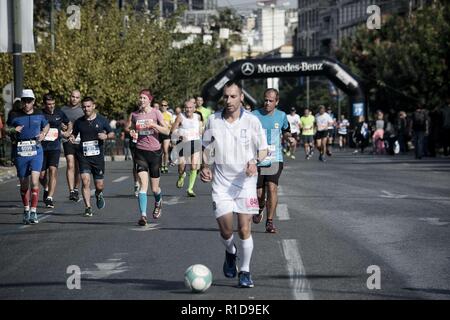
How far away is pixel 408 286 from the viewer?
10000mm

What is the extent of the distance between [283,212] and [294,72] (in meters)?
32.6

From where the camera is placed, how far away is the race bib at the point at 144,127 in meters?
16.1

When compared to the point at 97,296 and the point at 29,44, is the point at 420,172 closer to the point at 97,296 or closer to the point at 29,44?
the point at 29,44

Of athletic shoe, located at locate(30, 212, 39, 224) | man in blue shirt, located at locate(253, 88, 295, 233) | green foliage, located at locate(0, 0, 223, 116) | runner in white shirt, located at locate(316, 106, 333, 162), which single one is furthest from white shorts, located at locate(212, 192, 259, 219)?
green foliage, located at locate(0, 0, 223, 116)

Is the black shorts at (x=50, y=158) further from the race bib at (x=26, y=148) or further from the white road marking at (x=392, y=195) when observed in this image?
the white road marking at (x=392, y=195)

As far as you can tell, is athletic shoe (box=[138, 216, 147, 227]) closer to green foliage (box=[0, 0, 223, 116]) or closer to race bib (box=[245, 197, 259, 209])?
race bib (box=[245, 197, 259, 209])

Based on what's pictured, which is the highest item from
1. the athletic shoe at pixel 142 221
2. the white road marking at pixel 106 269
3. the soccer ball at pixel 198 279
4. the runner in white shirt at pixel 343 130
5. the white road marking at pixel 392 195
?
the soccer ball at pixel 198 279

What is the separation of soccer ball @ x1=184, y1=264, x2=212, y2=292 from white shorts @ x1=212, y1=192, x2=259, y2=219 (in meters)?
0.75

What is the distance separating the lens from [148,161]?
16.1 m

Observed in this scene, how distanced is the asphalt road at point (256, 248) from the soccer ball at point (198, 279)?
0.07 m

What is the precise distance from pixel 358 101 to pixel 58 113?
1235 inches

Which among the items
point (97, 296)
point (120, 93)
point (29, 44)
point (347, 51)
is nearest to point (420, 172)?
point (29, 44)

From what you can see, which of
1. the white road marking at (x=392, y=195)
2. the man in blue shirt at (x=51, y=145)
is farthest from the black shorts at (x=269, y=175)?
the white road marking at (x=392, y=195)

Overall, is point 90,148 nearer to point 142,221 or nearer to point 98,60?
point 142,221
